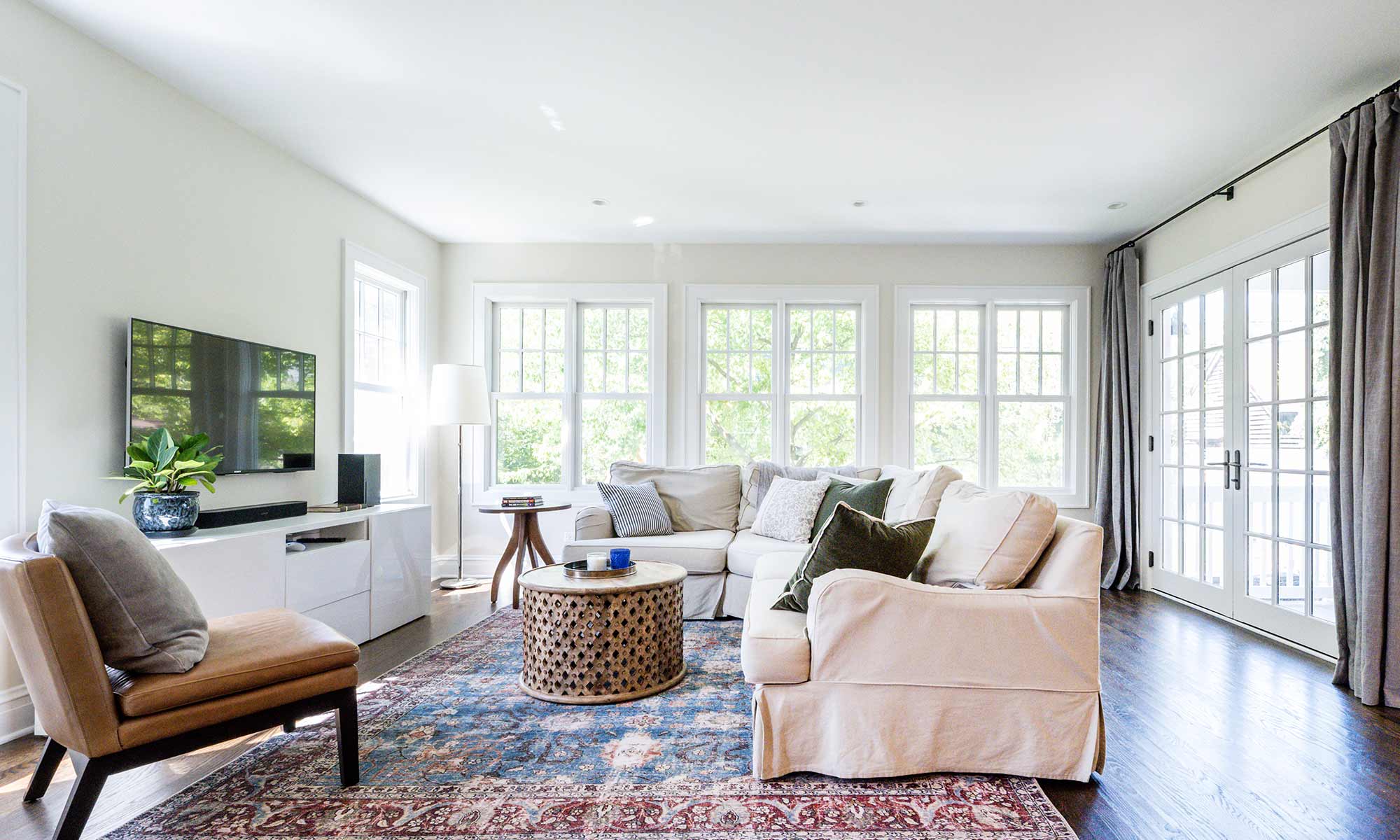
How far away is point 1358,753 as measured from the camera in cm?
237

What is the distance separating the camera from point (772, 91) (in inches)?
124

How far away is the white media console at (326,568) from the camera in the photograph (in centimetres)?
272

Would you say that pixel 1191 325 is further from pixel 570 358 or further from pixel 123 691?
pixel 123 691

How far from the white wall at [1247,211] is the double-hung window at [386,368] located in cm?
514

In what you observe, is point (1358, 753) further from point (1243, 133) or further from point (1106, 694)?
point (1243, 133)

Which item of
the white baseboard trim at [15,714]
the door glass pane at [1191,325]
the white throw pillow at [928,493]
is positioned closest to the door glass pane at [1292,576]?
the door glass pane at [1191,325]

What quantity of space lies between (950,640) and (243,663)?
1971mm

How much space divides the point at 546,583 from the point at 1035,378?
431 centimetres

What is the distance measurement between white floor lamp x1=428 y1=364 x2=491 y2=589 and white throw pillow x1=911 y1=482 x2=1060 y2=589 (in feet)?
11.3

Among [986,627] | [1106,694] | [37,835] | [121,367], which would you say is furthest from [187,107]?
[1106,694]

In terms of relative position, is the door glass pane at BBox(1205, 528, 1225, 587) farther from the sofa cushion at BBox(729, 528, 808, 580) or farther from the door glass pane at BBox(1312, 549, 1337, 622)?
the sofa cushion at BBox(729, 528, 808, 580)

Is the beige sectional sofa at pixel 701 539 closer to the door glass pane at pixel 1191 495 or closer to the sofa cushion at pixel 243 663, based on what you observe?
the sofa cushion at pixel 243 663

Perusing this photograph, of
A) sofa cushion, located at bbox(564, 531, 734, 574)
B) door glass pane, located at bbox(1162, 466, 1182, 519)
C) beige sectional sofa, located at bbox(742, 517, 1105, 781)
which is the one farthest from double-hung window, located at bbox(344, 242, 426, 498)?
door glass pane, located at bbox(1162, 466, 1182, 519)

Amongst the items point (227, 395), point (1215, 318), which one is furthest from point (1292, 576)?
point (227, 395)
